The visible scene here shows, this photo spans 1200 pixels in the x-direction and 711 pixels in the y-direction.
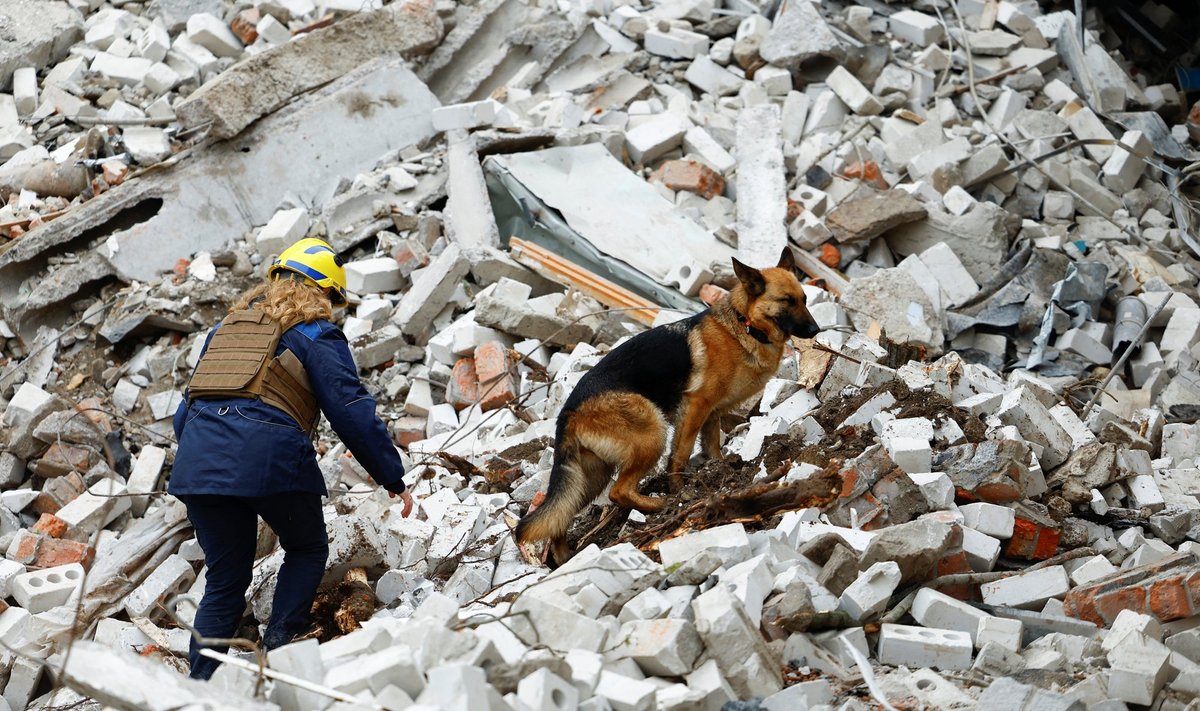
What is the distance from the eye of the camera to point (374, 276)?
892 centimetres

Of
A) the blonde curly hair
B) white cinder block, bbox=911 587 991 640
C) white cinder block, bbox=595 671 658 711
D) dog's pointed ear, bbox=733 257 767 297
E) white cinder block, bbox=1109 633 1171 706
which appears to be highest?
the blonde curly hair

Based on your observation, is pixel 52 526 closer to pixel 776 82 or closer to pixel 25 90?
pixel 25 90

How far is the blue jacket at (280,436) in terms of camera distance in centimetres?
462

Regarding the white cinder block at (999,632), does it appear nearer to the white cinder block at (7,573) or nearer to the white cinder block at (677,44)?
the white cinder block at (7,573)

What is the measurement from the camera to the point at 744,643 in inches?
153

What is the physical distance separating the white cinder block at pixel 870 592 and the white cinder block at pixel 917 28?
27.3ft

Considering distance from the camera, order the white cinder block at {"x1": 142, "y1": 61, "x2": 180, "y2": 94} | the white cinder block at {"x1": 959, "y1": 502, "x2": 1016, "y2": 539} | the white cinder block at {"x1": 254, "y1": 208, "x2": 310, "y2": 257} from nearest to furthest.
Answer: the white cinder block at {"x1": 959, "y1": 502, "x2": 1016, "y2": 539}, the white cinder block at {"x1": 254, "y1": 208, "x2": 310, "y2": 257}, the white cinder block at {"x1": 142, "y1": 61, "x2": 180, "y2": 94}

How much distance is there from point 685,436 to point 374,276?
12.8ft

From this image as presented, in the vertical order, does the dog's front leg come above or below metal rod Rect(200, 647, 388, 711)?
below

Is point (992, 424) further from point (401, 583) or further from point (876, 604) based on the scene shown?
point (401, 583)

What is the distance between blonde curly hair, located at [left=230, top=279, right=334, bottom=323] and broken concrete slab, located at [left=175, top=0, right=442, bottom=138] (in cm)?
534

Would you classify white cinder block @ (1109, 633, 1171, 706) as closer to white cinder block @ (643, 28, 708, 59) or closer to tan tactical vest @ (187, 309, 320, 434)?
tan tactical vest @ (187, 309, 320, 434)

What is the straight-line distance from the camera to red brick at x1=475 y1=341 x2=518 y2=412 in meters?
7.64

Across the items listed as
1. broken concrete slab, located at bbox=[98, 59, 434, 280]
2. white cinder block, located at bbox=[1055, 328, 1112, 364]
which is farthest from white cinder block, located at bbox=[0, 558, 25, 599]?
white cinder block, located at bbox=[1055, 328, 1112, 364]
